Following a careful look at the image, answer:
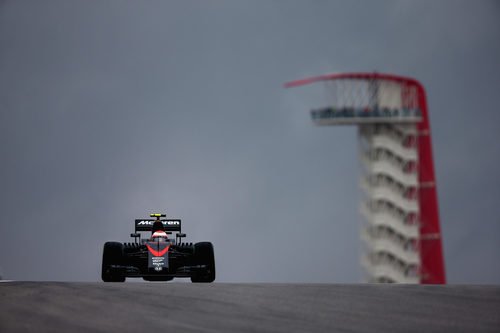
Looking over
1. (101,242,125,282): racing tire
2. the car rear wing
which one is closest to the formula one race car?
(101,242,125,282): racing tire

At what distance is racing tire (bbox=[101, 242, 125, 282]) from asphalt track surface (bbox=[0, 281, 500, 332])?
186 inches

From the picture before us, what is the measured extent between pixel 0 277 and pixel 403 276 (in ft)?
194

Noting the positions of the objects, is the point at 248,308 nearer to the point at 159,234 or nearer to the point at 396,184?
the point at 159,234

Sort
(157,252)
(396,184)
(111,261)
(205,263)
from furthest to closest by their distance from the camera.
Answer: (396,184) < (205,263) < (157,252) < (111,261)

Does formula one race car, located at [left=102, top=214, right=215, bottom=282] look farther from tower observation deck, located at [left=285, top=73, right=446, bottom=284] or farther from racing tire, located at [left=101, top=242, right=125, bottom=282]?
tower observation deck, located at [left=285, top=73, right=446, bottom=284]

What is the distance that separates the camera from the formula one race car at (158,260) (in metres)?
17.7

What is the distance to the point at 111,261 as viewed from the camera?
17.6 meters

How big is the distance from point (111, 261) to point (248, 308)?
778cm

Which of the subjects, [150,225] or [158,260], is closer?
[158,260]

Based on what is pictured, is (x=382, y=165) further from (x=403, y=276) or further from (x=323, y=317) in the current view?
(x=323, y=317)

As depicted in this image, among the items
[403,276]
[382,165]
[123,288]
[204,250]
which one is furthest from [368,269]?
[123,288]

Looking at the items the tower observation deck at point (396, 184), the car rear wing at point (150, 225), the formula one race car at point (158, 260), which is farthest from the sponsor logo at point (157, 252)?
the tower observation deck at point (396, 184)

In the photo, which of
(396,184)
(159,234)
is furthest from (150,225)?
Answer: (396,184)

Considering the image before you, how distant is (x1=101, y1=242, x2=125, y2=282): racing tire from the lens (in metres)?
17.6
